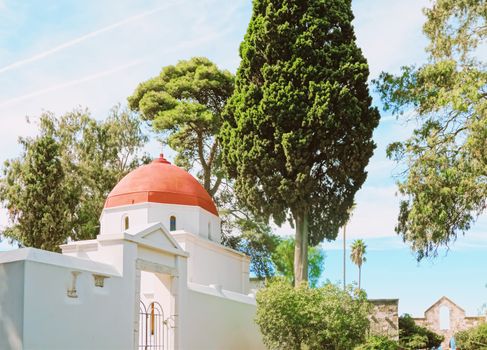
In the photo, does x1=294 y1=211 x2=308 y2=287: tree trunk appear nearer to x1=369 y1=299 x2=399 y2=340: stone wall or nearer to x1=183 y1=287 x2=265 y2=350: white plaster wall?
x1=183 y1=287 x2=265 y2=350: white plaster wall

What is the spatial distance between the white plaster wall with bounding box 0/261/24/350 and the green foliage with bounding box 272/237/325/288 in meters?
24.1

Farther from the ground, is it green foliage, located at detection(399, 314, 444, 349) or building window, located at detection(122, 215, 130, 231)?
building window, located at detection(122, 215, 130, 231)

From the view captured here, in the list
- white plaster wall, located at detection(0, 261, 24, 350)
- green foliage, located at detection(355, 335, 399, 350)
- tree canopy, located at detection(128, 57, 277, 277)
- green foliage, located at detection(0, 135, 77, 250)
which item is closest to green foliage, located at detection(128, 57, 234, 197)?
tree canopy, located at detection(128, 57, 277, 277)

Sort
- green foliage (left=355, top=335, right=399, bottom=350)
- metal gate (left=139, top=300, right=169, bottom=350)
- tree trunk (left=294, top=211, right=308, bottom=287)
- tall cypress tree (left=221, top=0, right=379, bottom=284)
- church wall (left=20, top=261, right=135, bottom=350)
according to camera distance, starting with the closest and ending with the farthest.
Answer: church wall (left=20, top=261, right=135, bottom=350) < metal gate (left=139, top=300, right=169, bottom=350) < green foliage (left=355, top=335, right=399, bottom=350) < tall cypress tree (left=221, top=0, right=379, bottom=284) < tree trunk (left=294, top=211, right=308, bottom=287)

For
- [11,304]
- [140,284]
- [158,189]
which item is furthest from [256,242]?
[11,304]

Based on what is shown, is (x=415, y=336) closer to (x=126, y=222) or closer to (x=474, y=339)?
(x=474, y=339)

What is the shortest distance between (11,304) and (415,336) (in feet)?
54.4

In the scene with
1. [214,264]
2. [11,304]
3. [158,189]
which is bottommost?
[11,304]

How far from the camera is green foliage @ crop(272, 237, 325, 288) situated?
37.0 metres

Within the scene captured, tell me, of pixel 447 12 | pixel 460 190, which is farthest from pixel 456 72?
pixel 460 190

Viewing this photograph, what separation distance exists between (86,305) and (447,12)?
11700 mm

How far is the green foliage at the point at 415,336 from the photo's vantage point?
2264 cm

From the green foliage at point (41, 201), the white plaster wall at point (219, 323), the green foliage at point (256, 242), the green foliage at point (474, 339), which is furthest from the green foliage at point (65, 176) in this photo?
the green foliage at point (474, 339)

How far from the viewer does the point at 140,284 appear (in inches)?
554
